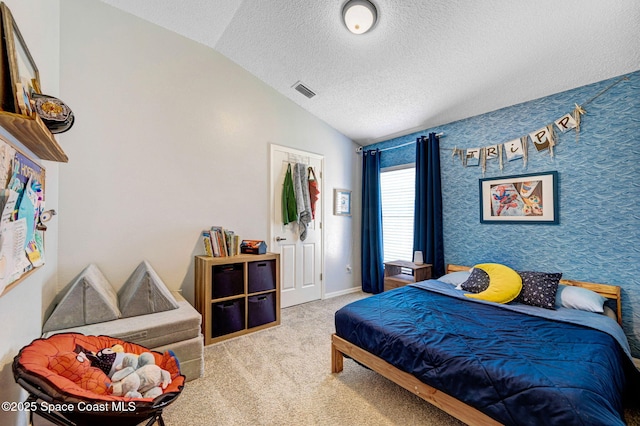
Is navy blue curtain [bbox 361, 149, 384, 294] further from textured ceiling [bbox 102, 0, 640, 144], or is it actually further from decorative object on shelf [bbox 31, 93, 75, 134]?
decorative object on shelf [bbox 31, 93, 75, 134]

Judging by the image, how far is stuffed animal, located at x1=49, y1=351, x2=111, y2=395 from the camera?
1.04 meters

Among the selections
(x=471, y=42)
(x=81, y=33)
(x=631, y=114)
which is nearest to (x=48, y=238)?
(x=81, y=33)

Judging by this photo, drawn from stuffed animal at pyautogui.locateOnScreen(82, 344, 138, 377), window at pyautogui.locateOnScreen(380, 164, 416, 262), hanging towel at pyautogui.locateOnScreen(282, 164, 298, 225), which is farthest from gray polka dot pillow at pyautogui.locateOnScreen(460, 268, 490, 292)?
stuffed animal at pyautogui.locateOnScreen(82, 344, 138, 377)

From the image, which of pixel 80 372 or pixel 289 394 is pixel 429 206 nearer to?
pixel 289 394

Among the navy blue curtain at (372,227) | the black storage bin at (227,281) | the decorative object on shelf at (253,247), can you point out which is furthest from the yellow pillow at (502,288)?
the black storage bin at (227,281)

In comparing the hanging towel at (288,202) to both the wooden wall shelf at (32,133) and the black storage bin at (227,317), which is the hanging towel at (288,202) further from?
the wooden wall shelf at (32,133)

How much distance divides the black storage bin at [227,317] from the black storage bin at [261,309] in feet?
0.32

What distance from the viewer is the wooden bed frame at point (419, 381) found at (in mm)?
1333

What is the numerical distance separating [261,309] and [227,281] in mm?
516

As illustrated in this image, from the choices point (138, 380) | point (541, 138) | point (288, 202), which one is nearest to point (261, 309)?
point (288, 202)

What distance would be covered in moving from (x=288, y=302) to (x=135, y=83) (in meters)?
2.96

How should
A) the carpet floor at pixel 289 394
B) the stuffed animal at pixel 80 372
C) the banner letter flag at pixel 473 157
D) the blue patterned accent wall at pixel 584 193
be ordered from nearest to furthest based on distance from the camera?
1. the stuffed animal at pixel 80 372
2. the carpet floor at pixel 289 394
3. the blue patterned accent wall at pixel 584 193
4. the banner letter flag at pixel 473 157

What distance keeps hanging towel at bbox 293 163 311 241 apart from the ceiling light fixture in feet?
5.76

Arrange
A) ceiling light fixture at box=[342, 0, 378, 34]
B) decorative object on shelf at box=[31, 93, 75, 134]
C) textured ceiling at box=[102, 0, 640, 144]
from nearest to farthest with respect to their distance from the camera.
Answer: decorative object on shelf at box=[31, 93, 75, 134] → textured ceiling at box=[102, 0, 640, 144] → ceiling light fixture at box=[342, 0, 378, 34]
